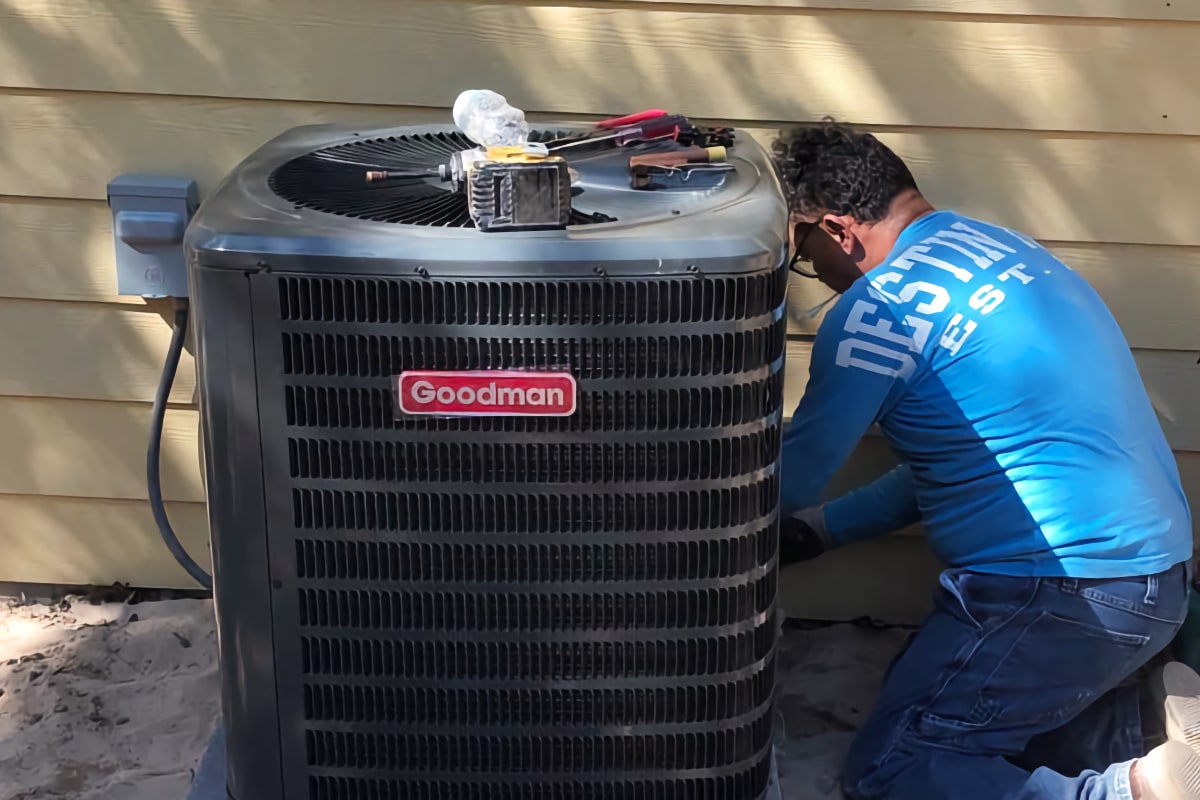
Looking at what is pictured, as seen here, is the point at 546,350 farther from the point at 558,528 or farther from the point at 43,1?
the point at 43,1

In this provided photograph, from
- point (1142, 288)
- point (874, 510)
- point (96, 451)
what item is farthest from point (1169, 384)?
point (96, 451)

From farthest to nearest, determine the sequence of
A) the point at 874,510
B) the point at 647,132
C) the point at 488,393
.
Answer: the point at 874,510 → the point at 647,132 → the point at 488,393

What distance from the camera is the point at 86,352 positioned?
2699mm

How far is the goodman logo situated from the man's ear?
0.95 meters

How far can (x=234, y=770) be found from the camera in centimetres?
183

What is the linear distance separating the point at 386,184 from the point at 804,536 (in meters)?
1.24

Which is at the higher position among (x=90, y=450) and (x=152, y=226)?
(x=152, y=226)

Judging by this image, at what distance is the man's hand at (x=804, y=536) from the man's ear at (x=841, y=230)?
61 cm

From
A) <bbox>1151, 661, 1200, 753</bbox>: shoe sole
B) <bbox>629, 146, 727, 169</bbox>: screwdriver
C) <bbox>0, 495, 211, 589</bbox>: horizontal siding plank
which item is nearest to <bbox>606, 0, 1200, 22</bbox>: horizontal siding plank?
<bbox>629, 146, 727, 169</bbox>: screwdriver

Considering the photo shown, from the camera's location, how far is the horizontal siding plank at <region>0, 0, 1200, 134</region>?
2.39m

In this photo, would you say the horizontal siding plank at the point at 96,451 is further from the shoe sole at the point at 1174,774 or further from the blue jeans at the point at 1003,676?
the shoe sole at the point at 1174,774

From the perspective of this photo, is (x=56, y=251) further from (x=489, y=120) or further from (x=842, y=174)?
(x=842, y=174)

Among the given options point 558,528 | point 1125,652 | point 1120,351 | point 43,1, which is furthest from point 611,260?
point 43,1

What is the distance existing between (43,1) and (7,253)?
1.79 ft
